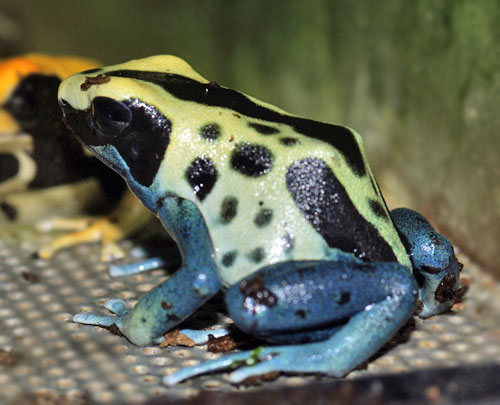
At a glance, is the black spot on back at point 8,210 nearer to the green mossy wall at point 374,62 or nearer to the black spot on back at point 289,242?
the green mossy wall at point 374,62

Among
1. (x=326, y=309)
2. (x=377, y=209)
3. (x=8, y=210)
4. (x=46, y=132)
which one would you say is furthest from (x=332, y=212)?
(x=8, y=210)

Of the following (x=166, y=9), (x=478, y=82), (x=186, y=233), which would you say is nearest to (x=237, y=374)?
(x=186, y=233)

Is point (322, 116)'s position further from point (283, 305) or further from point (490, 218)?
point (283, 305)

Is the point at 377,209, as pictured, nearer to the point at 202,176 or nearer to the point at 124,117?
the point at 202,176

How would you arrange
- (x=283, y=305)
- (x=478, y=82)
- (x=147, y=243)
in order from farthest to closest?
(x=147, y=243)
(x=478, y=82)
(x=283, y=305)

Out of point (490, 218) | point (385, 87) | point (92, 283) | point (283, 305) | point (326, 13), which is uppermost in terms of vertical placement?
point (326, 13)

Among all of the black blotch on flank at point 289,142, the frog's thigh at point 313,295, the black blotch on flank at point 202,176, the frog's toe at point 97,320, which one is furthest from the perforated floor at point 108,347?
the black blotch on flank at point 289,142

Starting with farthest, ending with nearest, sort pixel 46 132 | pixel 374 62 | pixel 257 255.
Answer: pixel 374 62 < pixel 46 132 < pixel 257 255
